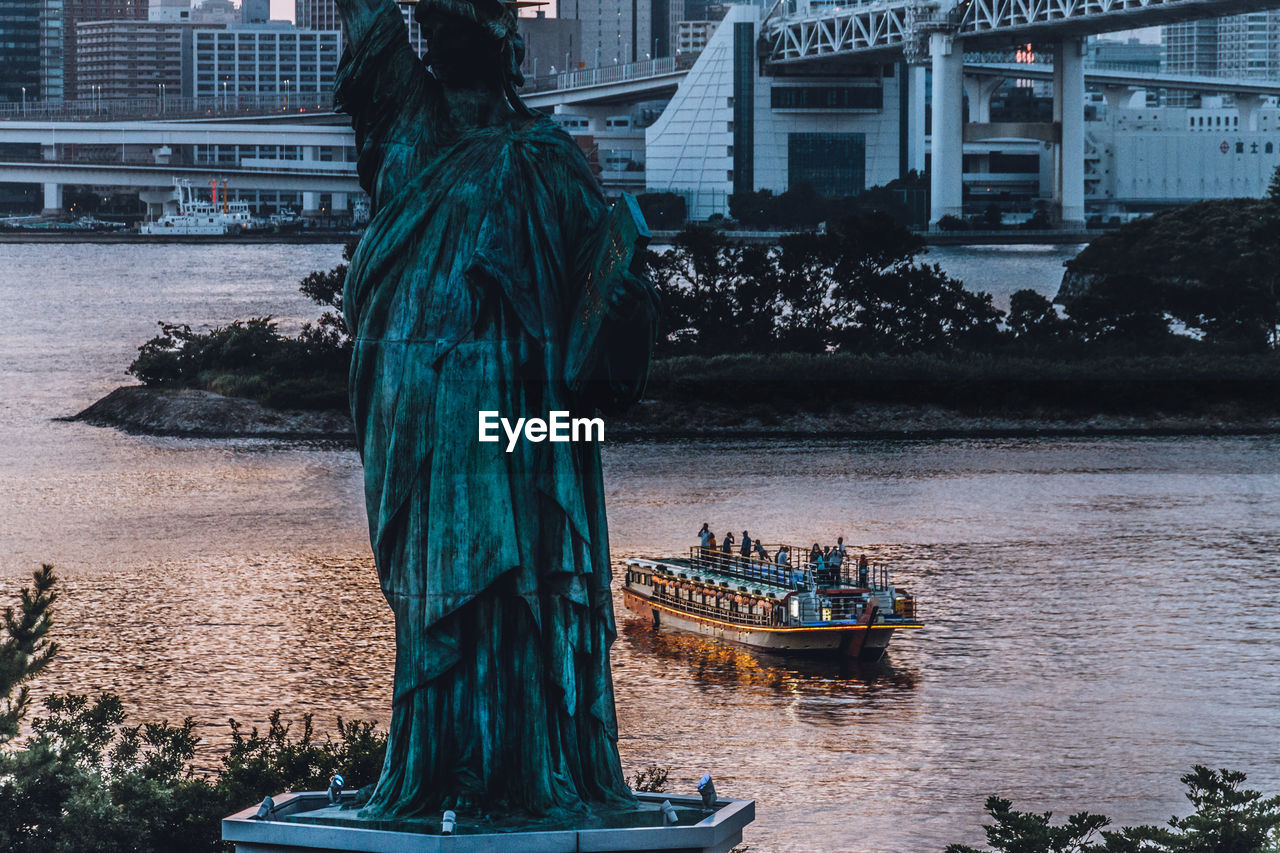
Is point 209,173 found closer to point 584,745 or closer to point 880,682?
point 880,682

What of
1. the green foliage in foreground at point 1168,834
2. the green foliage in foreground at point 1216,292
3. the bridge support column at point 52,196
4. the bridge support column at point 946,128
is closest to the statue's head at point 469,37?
the green foliage in foreground at point 1168,834

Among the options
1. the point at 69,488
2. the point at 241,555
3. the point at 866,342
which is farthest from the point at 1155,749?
the point at 866,342

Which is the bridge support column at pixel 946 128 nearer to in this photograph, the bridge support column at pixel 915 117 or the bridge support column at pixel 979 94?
the bridge support column at pixel 915 117

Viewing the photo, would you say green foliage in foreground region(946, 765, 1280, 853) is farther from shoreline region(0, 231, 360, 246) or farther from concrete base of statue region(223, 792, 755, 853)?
shoreline region(0, 231, 360, 246)

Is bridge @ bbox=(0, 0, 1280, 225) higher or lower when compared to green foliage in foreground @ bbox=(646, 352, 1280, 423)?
higher

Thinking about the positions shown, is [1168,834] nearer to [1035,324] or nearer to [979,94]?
[1035,324]

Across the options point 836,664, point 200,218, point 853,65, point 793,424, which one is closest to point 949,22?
point 853,65

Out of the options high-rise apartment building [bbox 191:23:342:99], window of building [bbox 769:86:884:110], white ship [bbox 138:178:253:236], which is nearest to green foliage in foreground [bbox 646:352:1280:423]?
window of building [bbox 769:86:884:110]
